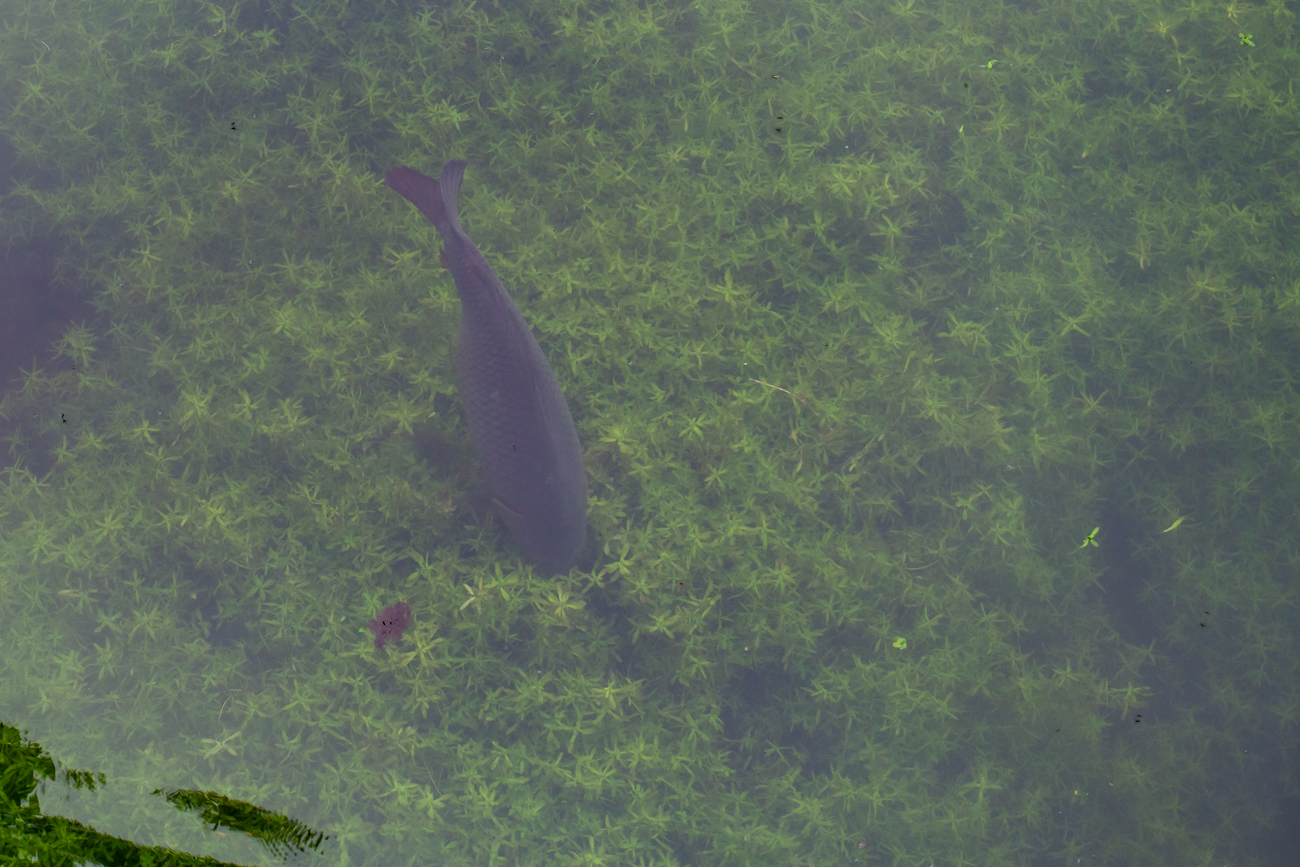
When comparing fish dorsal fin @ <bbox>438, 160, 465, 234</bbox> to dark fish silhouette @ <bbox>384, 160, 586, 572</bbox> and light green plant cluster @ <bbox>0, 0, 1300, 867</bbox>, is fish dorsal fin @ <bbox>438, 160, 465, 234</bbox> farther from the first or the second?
light green plant cluster @ <bbox>0, 0, 1300, 867</bbox>

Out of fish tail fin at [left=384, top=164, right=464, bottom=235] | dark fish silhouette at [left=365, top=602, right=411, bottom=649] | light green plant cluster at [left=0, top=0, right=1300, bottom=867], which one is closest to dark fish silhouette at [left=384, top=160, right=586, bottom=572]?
fish tail fin at [left=384, top=164, right=464, bottom=235]

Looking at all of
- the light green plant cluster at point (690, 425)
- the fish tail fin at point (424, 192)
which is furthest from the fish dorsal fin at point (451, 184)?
the light green plant cluster at point (690, 425)

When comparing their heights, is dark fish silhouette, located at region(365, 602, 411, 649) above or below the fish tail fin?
below

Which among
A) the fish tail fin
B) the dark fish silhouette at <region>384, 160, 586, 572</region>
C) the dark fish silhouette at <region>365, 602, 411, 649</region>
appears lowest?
the dark fish silhouette at <region>365, 602, 411, 649</region>

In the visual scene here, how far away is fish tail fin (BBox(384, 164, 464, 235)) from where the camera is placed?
2947 mm

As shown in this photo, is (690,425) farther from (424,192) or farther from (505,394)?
(424,192)

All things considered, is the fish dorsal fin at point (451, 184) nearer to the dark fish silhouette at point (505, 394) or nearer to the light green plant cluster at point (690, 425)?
the dark fish silhouette at point (505, 394)

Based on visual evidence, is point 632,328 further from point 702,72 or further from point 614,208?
point 702,72

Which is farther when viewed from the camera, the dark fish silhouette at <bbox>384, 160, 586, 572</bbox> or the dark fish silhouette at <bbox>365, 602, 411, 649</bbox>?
the dark fish silhouette at <bbox>365, 602, 411, 649</bbox>

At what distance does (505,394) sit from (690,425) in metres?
0.95

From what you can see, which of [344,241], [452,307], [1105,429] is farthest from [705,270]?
[1105,429]

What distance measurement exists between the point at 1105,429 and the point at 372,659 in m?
3.56

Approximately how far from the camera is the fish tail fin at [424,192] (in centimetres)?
295

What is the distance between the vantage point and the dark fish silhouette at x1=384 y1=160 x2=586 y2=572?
2.86m
